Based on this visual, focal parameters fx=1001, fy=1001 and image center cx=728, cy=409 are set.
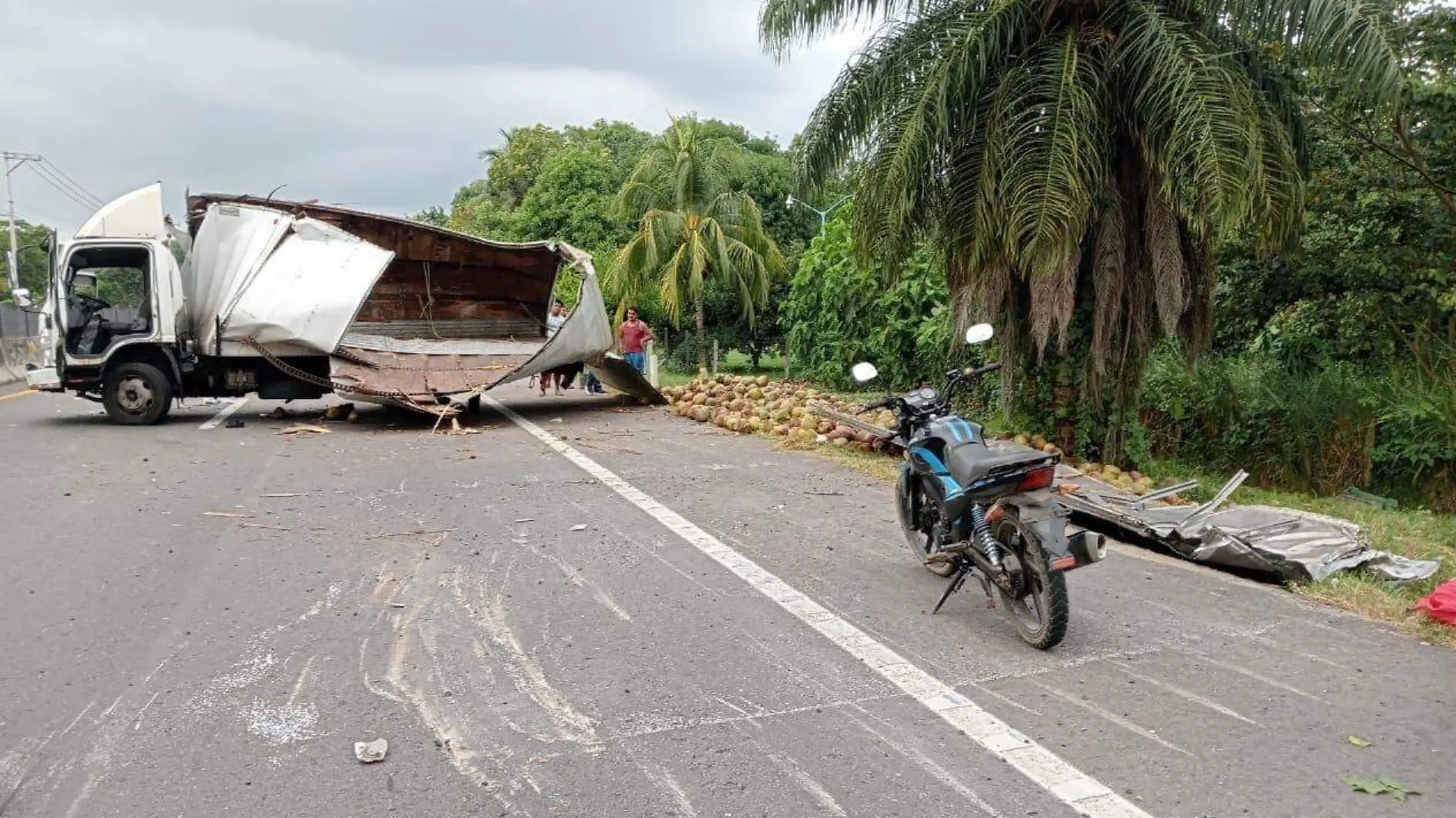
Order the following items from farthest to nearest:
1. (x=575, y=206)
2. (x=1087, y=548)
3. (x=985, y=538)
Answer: (x=575, y=206)
(x=985, y=538)
(x=1087, y=548)

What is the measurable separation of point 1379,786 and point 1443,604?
85.5 inches

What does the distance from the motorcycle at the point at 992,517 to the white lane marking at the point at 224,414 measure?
1123 centimetres

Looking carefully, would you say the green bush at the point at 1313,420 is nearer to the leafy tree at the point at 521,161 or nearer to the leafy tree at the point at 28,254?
the leafy tree at the point at 521,161

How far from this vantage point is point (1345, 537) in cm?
634

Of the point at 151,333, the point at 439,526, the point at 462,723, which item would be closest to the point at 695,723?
the point at 462,723

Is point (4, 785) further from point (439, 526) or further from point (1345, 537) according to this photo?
point (1345, 537)

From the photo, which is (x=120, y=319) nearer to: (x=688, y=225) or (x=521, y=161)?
(x=688, y=225)

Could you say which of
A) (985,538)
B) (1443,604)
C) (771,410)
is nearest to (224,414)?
(771,410)

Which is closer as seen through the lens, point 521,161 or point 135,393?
point 135,393

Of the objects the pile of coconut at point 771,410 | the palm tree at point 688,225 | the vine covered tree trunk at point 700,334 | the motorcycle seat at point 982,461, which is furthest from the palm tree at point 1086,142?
the vine covered tree trunk at point 700,334

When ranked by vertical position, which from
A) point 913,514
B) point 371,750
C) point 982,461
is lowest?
point 371,750

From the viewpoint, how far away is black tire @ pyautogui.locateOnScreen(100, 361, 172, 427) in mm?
13867

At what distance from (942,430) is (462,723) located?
118 inches

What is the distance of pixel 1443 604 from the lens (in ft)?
16.7
